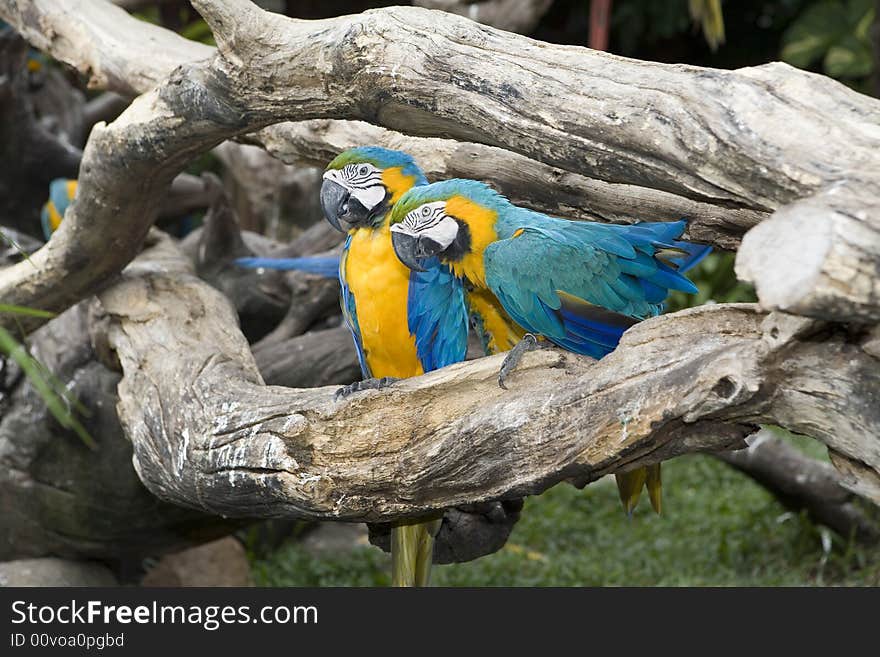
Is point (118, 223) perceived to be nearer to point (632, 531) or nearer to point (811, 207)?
point (811, 207)

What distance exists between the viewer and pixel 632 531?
3977 mm

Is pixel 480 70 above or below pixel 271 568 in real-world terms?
above

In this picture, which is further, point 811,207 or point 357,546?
point 357,546

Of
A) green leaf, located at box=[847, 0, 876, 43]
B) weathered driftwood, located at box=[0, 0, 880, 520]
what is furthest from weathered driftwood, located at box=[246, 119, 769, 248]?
green leaf, located at box=[847, 0, 876, 43]

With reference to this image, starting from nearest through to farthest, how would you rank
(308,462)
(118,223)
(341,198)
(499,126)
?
(499,126)
(308,462)
(341,198)
(118,223)

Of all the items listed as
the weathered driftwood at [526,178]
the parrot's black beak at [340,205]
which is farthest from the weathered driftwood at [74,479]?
the parrot's black beak at [340,205]

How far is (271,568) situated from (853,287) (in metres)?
2.95

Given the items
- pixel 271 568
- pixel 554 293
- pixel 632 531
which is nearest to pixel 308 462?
pixel 554 293

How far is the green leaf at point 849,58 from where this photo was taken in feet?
19.5

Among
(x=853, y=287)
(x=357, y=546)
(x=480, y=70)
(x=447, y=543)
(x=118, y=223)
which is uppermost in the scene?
(x=480, y=70)

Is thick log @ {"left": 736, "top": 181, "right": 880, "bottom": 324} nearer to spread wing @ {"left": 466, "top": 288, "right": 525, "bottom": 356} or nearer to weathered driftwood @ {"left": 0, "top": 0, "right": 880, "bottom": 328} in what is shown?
weathered driftwood @ {"left": 0, "top": 0, "right": 880, "bottom": 328}

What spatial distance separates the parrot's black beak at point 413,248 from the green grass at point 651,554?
6.24ft

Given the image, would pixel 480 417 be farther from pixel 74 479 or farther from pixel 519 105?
pixel 74 479

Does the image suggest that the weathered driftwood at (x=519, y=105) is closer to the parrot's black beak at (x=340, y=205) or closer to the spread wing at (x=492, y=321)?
the parrot's black beak at (x=340, y=205)
